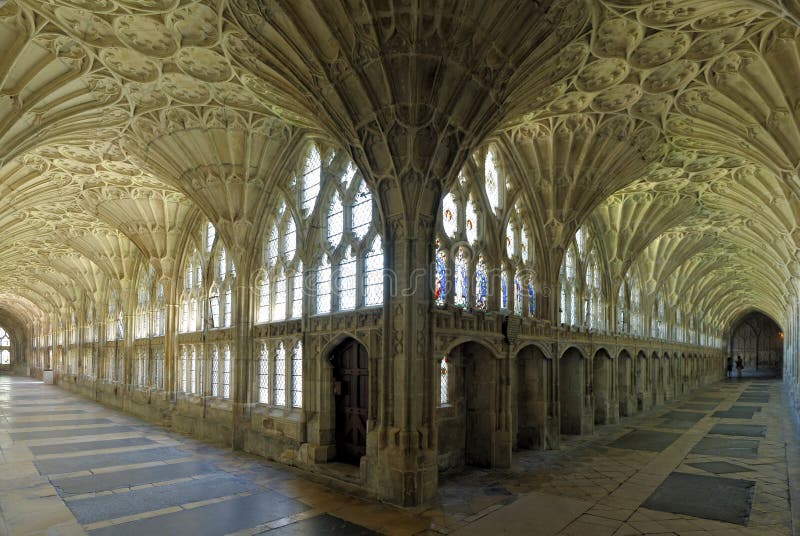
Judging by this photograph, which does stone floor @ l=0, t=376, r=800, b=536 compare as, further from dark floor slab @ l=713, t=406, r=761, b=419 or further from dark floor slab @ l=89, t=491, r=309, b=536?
dark floor slab @ l=713, t=406, r=761, b=419

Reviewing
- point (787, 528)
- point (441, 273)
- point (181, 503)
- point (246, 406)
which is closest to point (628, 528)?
point (787, 528)

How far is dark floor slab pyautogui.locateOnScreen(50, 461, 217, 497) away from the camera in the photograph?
35.5 ft

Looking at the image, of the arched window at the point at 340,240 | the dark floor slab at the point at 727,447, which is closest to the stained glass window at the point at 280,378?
the arched window at the point at 340,240

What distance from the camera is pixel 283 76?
10227mm

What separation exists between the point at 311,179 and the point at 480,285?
218 inches

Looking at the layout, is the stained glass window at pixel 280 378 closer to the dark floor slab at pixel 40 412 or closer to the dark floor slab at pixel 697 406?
the dark floor slab at pixel 40 412

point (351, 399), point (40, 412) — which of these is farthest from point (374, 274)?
point (40, 412)

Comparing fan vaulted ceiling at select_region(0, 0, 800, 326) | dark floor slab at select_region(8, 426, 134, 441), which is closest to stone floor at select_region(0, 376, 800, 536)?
dark floor slab at select_region(8, 426, 134, 441)

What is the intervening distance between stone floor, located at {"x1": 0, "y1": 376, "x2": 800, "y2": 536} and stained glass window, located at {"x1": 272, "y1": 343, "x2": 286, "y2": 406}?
167 centimetres

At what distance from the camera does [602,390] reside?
19609 millimetres

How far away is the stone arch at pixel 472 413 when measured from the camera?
42.0 ft

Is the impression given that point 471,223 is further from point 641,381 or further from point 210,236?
point 641,381

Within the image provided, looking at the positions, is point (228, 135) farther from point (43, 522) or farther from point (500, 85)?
point (43, 522)

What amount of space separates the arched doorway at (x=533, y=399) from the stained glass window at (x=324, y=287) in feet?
19.6
